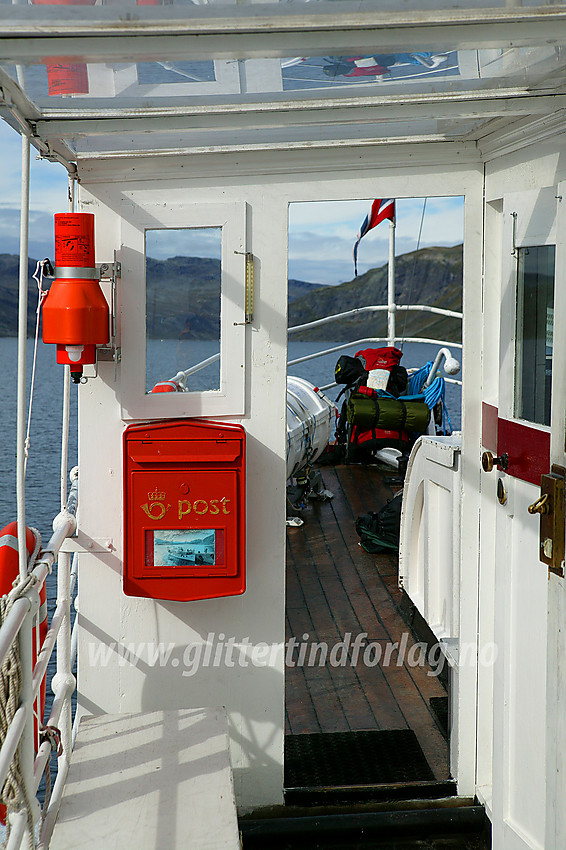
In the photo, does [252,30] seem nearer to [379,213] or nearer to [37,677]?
[37,677]

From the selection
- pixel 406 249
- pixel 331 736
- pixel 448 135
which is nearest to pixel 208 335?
pixel 448 135

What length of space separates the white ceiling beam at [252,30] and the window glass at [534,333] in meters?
0.96

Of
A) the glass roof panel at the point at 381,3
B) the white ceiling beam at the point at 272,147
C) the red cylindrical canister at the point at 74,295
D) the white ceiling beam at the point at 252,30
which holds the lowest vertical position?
the red cylindrical canister at the point at 74,295

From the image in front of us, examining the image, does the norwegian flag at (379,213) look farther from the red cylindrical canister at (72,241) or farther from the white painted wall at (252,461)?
the red cylindrical canister at (72,241)

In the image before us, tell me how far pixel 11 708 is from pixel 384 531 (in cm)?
415

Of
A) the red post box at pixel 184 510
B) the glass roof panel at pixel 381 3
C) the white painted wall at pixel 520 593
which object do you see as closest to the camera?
the glass roof panel at pixel 381 3

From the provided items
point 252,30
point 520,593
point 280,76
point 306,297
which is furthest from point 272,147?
point 306,297

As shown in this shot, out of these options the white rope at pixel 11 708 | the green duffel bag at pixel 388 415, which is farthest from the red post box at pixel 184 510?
the green duffel bag at pixel 388 415

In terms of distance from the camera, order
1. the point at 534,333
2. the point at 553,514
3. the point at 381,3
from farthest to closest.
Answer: the point at 534,333 < the point at 553,514 < the point at 381,3

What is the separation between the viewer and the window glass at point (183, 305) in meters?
2.96

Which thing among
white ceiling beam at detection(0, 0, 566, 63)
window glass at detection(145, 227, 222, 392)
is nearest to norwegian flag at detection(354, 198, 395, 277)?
window glass at detection(145, 227, 222, 392)

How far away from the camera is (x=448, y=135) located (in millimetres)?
2799

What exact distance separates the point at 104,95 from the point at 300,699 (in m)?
2.94

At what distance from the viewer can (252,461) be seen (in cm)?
305
